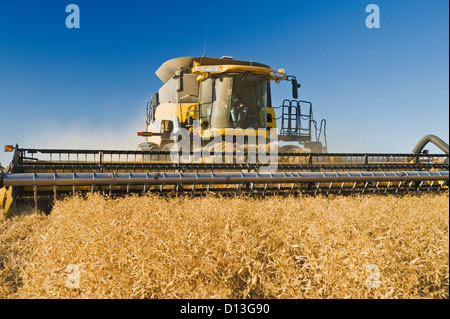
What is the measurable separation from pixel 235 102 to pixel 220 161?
4.05ft

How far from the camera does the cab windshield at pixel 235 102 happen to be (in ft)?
21.3

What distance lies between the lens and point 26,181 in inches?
Result: 150

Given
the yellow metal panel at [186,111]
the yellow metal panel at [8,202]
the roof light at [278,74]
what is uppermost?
the roof light at [278,74]

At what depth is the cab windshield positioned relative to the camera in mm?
6496

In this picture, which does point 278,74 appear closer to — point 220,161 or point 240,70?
point 240,70

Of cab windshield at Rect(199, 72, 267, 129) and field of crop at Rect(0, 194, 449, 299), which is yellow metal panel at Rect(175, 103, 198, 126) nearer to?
cab windshield at Rect(199, 72, 267, 129)

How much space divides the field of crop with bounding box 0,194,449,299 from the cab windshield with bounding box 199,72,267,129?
3.81m

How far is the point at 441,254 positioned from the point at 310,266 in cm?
78

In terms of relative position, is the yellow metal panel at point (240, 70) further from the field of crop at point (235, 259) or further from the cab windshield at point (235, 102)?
the field of crop at point (235, 259)

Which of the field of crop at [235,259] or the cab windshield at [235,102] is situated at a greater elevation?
the cab windshield at [235,102]

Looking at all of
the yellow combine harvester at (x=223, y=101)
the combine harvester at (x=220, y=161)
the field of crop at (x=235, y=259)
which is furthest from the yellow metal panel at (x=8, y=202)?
the yellow combine harvester at (x=223, y=101)

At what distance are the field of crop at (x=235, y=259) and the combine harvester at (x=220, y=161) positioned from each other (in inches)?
56.1

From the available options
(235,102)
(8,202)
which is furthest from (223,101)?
(8,202)
